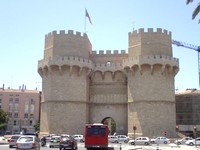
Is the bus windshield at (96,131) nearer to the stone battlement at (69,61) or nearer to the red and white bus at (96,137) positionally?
the red and white bus at (96,137)

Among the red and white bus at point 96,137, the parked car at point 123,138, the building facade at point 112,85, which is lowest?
the parked car at point 123,138

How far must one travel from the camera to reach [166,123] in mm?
40406

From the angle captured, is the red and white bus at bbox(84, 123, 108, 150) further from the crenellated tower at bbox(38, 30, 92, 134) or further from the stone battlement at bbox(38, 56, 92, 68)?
A: the stone battlement at bbox(38, 56, 92, 68)

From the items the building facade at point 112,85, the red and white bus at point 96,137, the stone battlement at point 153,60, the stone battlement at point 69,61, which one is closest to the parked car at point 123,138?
the building facade at point 112,85

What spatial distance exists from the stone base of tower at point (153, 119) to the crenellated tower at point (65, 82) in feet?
24.2

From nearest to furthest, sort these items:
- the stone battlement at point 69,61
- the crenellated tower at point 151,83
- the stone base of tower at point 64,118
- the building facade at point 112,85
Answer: the crenellated tower at point 151,83, the building facade at point 112,85, the stone base of tower at point 64,118, the stone battlement at point 69,61

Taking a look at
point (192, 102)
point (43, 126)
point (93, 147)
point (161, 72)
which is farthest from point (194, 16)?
point (192, 102)

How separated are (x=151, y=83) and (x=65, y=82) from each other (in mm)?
11889

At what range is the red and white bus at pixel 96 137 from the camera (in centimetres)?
2605

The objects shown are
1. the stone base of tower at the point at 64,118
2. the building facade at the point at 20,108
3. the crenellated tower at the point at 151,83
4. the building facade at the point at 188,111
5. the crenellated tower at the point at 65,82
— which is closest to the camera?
the crenellated tower at the point at 151,83

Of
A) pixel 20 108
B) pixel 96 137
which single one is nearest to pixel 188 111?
pixel 96 137

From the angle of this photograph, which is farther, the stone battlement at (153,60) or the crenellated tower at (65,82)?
the crenellated tower at (65,82)

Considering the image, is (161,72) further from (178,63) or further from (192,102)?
(192,102)

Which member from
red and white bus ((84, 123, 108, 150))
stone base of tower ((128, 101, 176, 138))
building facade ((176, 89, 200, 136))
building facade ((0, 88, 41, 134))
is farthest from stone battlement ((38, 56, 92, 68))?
building facade ((0, 88, 41, 134))
